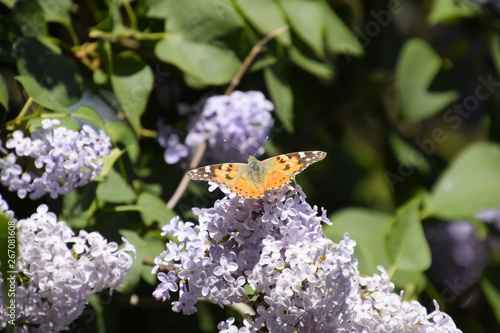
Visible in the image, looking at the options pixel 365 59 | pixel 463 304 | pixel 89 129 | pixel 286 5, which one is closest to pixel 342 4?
pixel 365 59

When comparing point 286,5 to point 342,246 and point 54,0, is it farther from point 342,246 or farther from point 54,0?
point 342,246

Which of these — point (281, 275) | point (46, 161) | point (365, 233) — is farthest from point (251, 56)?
point (281, 275)

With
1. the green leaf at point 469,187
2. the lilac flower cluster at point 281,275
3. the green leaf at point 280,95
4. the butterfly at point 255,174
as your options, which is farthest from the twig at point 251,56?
the green leaf at point 469,187

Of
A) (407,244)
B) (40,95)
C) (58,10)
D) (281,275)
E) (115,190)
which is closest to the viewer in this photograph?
(281,275)

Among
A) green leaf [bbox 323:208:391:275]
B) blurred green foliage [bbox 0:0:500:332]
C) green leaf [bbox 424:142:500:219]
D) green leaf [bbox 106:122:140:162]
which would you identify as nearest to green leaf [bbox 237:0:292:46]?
blurred green foliage [bbox 0:0:500:332]

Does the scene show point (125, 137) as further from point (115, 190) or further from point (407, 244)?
point (407, 244)

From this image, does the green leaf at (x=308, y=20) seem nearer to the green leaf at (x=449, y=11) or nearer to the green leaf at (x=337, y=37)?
the green leaf at (x=337, y=37)
